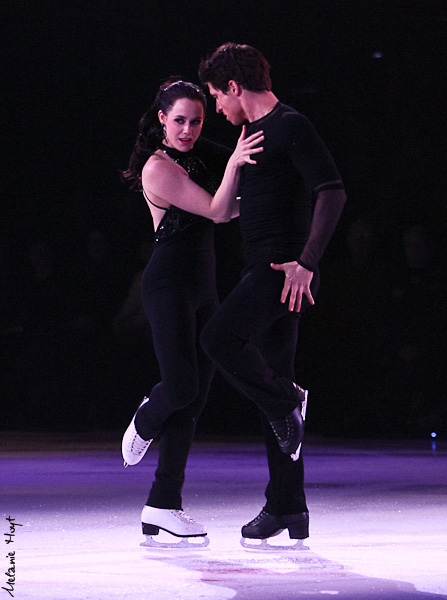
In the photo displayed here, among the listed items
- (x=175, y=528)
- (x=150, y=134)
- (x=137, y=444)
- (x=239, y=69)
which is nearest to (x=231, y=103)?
(x=239, y=69)

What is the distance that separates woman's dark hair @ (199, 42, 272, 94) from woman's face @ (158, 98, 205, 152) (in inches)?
6.7

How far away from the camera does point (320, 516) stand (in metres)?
3.95

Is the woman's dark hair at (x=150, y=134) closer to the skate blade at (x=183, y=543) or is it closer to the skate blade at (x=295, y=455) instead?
the skate blade at (x=295, y=455)

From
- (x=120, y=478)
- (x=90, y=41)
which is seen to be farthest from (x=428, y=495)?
(x=90, y=41)

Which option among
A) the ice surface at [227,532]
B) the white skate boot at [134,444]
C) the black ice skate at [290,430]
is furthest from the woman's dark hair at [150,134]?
the ice surface at [227,532]

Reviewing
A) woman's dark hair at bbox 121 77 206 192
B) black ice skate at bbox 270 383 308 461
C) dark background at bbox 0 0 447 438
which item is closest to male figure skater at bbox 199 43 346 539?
black ice skate at bbox 270 383 308 461

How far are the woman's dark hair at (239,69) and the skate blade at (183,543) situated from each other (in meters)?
1.31

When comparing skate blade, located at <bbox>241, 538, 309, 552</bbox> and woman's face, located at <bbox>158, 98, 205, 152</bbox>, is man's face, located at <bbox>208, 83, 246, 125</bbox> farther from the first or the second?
skate blade, located at <bbox>241, 538, 309, 552</bbox>

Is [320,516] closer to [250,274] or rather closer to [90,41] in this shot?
[250,274]

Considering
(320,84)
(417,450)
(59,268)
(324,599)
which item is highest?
(320,84)

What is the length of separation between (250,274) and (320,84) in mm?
4420

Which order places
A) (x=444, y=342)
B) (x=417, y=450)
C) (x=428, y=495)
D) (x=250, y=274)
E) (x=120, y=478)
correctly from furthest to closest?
1. (x=444, y=342)
2. (x=417, y=450)
3. (x=120, y=478)
4. (x=428, y=495)
5. (x=250, y=274)

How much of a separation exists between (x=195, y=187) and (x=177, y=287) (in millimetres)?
303

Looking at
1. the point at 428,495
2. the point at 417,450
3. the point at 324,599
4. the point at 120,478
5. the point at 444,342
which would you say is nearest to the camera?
the point at 324,599
